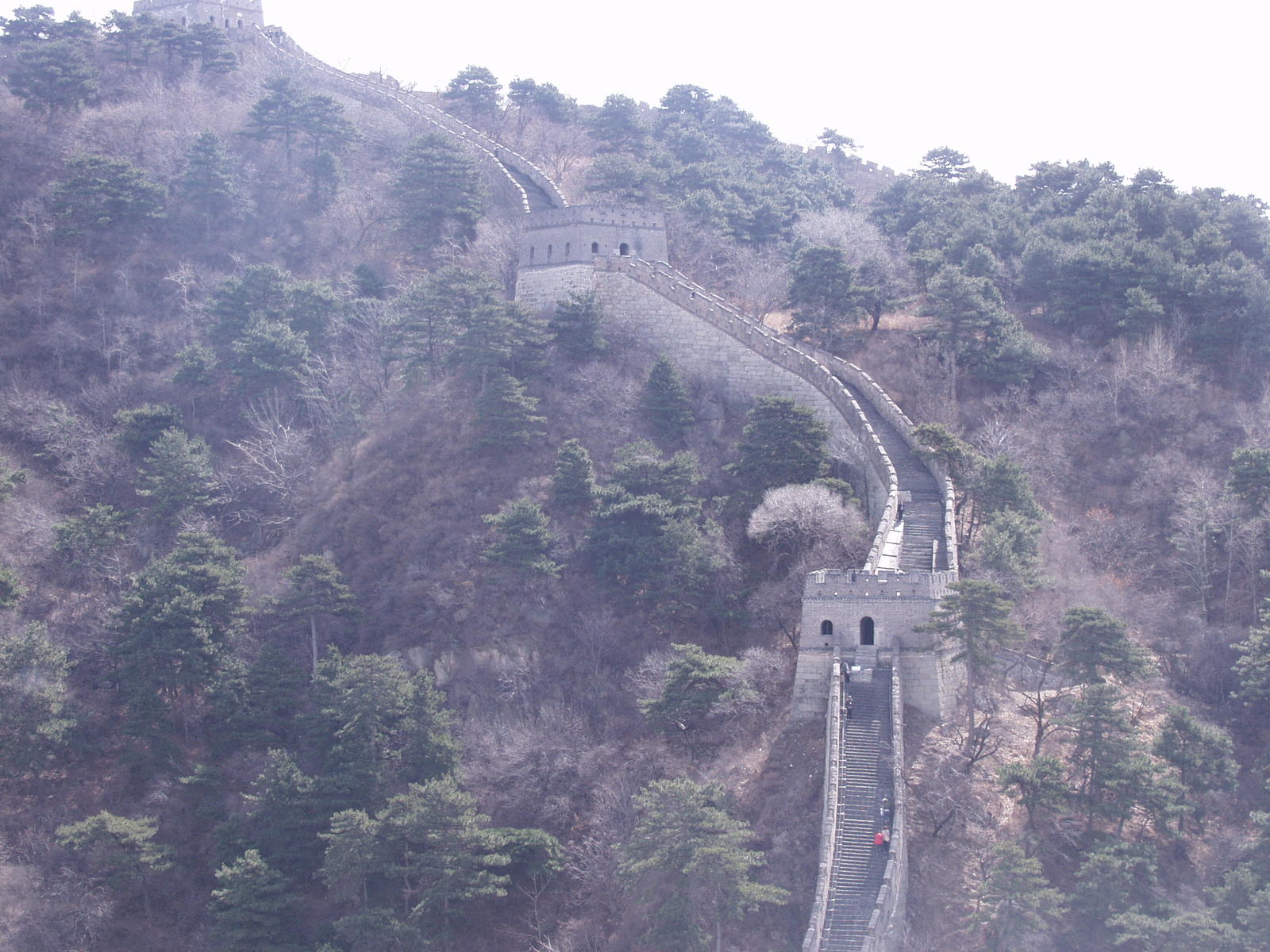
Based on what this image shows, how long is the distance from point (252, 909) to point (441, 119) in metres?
39.7

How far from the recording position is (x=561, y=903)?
2862 cm

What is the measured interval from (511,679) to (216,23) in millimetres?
46733

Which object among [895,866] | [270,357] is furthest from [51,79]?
[895,866]

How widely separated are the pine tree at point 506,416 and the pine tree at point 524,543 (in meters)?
3.92

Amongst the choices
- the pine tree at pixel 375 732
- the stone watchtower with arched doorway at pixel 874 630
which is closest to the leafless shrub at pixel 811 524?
the stone watchtower with arched doorway at pixel 874 630

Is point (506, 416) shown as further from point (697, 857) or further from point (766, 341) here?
point (697, 857)

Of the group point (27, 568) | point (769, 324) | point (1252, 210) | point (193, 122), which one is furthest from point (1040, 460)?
point (193, 122)

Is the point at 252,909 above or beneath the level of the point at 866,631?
beneath

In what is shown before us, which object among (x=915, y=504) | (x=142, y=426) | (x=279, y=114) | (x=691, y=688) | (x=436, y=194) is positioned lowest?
(x=691, y=688)

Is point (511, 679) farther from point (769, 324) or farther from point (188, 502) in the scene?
point (769, 324)

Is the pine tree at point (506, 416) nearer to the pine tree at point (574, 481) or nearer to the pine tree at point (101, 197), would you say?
the pine tree at point (574, 481)

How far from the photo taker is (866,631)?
92.0 ft

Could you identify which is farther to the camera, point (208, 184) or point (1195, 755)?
point (208, 184)

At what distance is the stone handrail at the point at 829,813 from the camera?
2227cm
